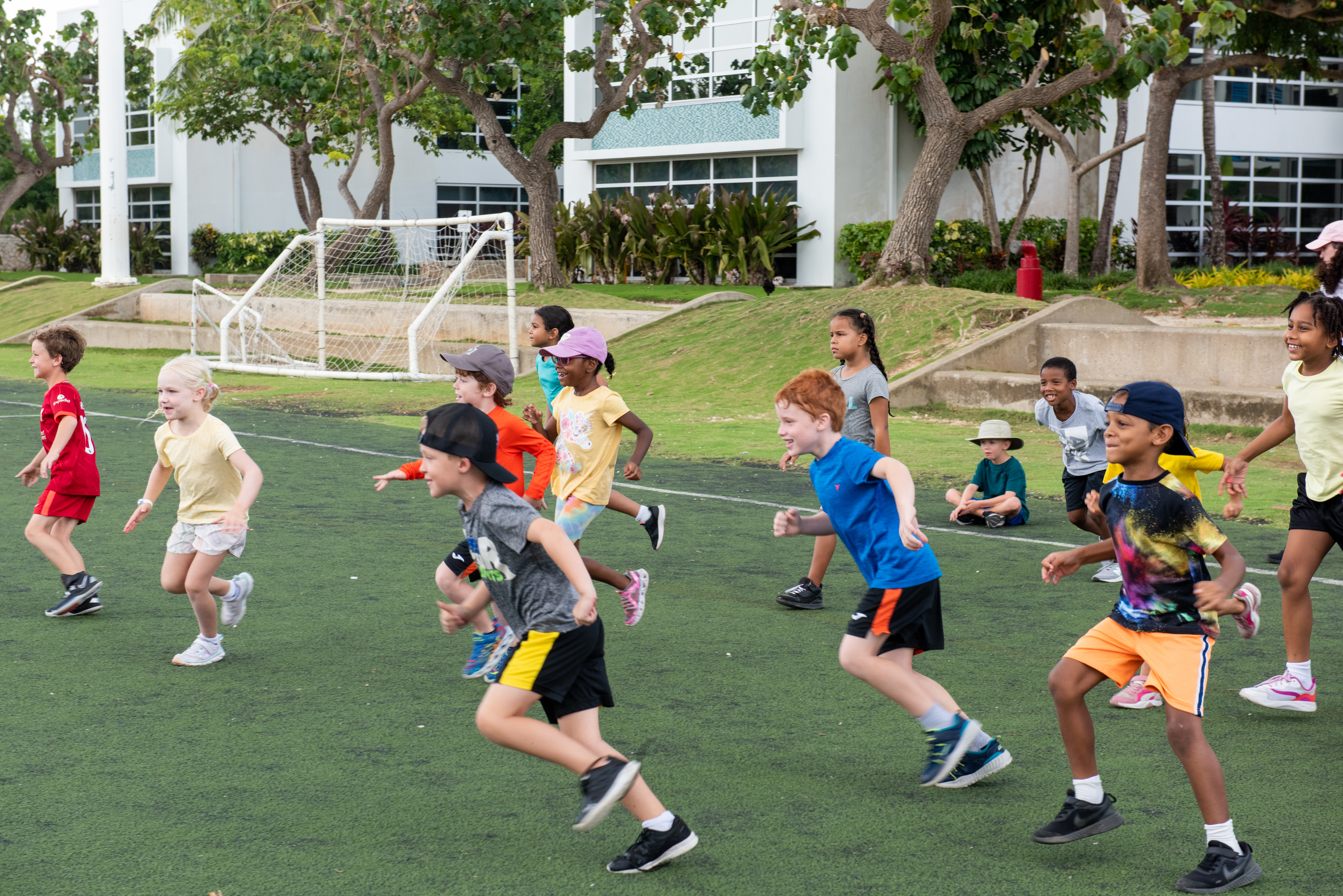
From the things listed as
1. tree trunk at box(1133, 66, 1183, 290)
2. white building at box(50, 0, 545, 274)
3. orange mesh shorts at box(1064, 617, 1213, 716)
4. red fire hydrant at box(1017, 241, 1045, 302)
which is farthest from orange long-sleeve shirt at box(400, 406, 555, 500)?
white building at box(50, 0, 545, 274)

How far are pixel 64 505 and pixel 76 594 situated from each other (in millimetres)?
440

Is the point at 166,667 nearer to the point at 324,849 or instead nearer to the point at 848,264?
the point at 324,849

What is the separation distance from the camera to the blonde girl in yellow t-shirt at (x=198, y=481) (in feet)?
18.8

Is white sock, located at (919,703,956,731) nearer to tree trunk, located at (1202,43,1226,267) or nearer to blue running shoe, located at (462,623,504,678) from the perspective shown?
blue running shoe, located at (462,623,504,678)

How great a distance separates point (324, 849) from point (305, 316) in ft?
78.6

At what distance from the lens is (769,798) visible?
14.6ft

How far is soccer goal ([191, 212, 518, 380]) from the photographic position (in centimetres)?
2211

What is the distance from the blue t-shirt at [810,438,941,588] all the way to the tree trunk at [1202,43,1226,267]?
26267 millimetres

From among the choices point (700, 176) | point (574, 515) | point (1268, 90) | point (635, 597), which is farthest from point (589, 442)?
point (1268, 90)

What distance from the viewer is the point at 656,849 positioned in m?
3.80

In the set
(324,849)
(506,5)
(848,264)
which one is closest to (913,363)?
(506,5)

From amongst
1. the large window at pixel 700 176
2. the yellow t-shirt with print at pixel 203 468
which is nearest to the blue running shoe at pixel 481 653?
the yellow t-shirt with print at pixel 203 468

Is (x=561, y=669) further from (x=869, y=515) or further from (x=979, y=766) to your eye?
(x=979, y=766)

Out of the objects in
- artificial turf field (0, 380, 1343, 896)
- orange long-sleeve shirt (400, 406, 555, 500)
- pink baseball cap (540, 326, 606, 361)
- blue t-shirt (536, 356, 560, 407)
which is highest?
pink baseball cap (540, 326, 606, 361)
